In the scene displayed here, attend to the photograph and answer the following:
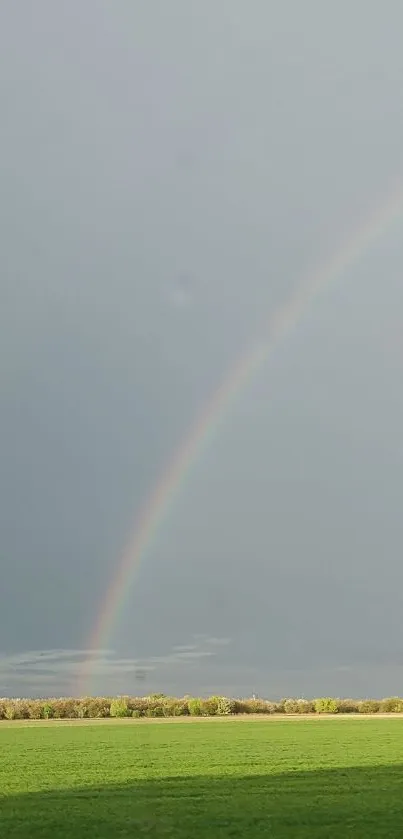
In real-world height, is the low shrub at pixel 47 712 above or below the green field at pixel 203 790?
above

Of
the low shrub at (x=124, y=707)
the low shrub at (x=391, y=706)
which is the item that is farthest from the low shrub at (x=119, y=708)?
the low shrub at (x=391, y=706)

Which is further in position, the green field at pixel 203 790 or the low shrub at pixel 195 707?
the low shrub at pixel 195 707

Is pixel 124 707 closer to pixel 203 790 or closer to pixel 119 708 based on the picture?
pixel 119 708

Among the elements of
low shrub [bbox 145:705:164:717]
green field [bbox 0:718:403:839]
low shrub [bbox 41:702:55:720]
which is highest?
low shrub [bbox 41:702:55:720]

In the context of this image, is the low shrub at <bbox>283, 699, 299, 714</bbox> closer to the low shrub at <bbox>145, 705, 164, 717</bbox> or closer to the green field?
the low shrub at <bbox>145, 705, 164, 717</bbox>

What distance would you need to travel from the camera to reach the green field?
18.1 m

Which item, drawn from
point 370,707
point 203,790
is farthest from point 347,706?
point 203,790

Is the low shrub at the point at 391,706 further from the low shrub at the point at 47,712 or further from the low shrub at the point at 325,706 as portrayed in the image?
the low shrub at the point at 47,712

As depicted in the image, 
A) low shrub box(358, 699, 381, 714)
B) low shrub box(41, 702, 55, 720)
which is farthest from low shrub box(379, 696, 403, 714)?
low shrub box(41, 702, 55, 720)

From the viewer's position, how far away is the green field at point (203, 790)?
1812 cm

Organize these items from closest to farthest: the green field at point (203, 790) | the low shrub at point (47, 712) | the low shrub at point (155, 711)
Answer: the green field at point (203, 790) < the low shrub at point (155, 711) < the low shrub at point (47, 712)

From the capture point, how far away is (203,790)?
78.3ft

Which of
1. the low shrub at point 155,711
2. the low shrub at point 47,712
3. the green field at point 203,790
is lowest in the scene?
the green field at point 203,790

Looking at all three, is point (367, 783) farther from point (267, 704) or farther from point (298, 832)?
point (267, 704)
